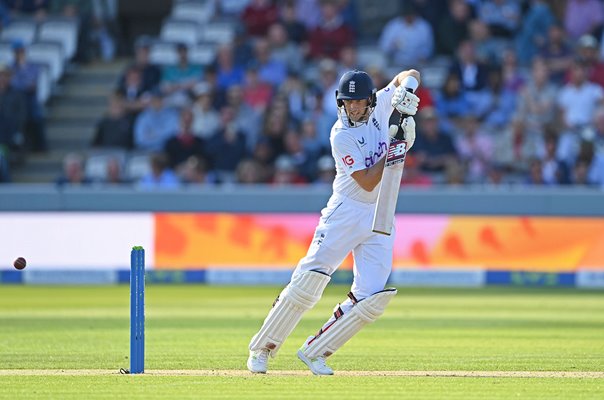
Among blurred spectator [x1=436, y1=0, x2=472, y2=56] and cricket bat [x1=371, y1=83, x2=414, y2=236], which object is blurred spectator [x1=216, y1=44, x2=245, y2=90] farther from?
cricket bat [x1=371, y1=83, x2=414, y2=236]

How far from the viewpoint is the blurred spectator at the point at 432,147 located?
1825cm

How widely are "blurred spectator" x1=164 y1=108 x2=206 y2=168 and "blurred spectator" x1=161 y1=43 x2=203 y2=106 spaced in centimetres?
122

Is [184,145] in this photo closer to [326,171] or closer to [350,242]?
[326,171]

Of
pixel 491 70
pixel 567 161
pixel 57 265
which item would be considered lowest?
pixel 57 265

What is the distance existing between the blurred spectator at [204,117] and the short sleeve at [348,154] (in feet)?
36.4

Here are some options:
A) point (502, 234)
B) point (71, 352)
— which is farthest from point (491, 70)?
point (71, 352)

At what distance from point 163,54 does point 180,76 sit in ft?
2.14

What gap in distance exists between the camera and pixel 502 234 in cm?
1695

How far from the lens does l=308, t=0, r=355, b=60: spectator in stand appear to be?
66.8 ft

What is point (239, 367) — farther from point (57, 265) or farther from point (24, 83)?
point (24, 83)

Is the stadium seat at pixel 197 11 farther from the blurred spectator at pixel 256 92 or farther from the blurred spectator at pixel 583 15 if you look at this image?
the blurred spectator at pixel 583 15

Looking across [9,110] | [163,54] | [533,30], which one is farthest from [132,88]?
[533,30]

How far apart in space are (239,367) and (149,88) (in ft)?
39.5

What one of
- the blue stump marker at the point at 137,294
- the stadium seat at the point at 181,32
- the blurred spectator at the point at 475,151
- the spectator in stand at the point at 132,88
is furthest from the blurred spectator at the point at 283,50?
the blue stump marker at the point at 137,294
